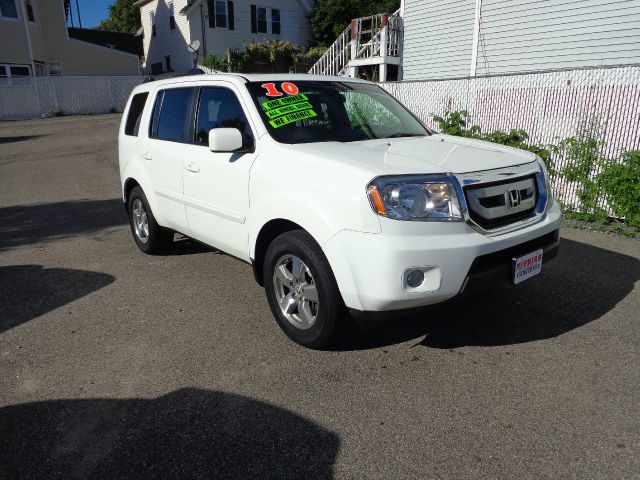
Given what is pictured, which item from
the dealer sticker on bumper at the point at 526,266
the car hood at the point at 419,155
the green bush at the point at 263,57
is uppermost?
the green bush at the point at 263,57

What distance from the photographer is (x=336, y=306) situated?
126 inches

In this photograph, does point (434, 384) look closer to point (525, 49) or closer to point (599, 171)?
point (599, 171)

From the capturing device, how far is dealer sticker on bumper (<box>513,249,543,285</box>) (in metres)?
3.24

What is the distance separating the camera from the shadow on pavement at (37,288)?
4273mm

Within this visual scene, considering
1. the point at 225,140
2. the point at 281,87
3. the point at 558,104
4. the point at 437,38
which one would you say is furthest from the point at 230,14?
the point at 225,140

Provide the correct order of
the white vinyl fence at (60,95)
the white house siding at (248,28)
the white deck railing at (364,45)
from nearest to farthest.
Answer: the white deck railing at (364,45) → the white vinyl fence at (60,95) → the white house siding at (248,28)

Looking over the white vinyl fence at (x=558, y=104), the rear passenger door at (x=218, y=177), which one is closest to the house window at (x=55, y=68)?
the white vinyl fence at (x=558, y=104)

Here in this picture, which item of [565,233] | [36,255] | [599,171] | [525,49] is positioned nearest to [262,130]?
[36,255]

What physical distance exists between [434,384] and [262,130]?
84.6 inches

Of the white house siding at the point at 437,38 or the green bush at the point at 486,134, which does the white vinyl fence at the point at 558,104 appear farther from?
the white house siding at the point at 437,38

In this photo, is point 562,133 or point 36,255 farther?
point 562,133

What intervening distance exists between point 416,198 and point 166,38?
32.7 metres

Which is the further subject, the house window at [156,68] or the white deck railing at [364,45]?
the house window at [156,68]

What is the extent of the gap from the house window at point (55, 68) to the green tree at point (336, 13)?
50.0 ft
